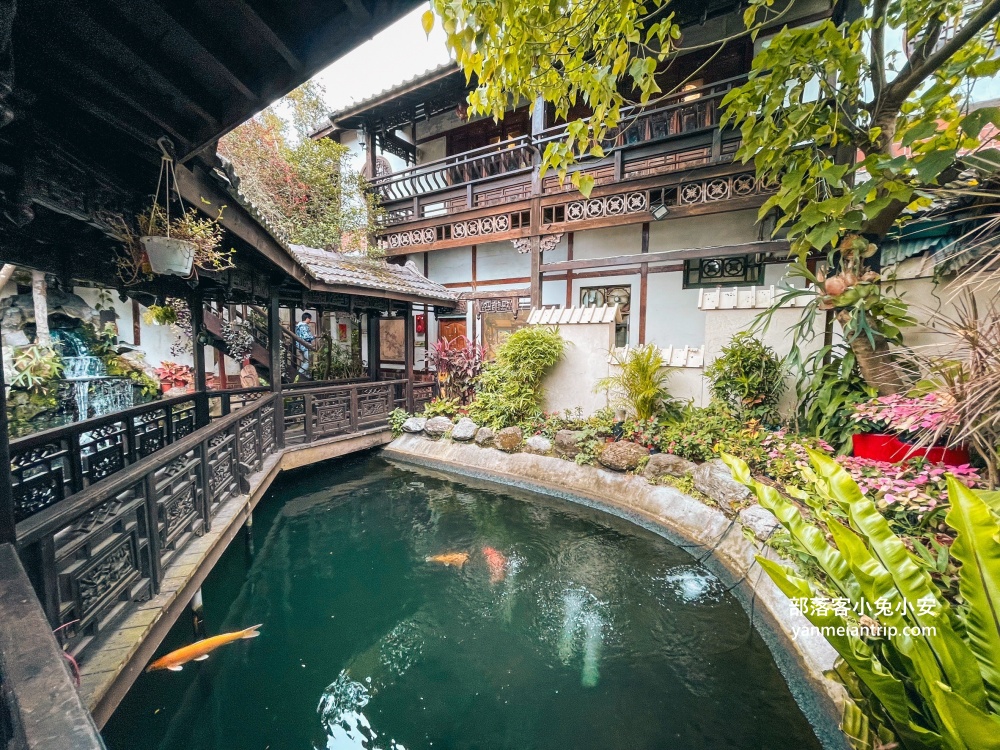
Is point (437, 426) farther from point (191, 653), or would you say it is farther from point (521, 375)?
point (191, 653)

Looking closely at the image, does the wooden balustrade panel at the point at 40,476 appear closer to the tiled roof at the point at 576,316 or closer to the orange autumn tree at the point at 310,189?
the tiled roof at the point at 576,316

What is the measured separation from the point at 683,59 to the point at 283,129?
10.2 metres

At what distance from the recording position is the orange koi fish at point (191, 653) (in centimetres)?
266

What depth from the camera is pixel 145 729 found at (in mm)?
2369

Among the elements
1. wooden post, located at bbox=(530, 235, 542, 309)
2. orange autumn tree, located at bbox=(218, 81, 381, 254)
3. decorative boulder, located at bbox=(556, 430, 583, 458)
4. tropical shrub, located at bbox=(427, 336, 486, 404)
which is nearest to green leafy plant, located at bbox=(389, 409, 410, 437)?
tropical shrub, located at bbox=(427, 336, 486, 404)

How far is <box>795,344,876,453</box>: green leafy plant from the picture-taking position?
3.85m

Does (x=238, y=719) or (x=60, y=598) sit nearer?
(x=60, y=598)

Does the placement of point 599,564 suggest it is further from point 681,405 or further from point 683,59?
point 683,59

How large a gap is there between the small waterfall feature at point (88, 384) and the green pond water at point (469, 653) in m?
5.09

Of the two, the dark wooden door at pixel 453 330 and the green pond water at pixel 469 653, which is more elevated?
the dark wooden door at pixel 453 330

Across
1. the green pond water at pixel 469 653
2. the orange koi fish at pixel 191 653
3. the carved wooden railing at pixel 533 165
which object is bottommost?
the green pond water at pixel 469 653

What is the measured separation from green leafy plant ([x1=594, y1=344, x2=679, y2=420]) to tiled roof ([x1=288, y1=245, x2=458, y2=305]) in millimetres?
4029

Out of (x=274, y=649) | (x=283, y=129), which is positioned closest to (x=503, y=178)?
(x=283, y=129)

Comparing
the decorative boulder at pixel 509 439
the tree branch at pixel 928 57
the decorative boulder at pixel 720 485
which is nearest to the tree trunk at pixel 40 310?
the decorative boulder at pixel 509 439
